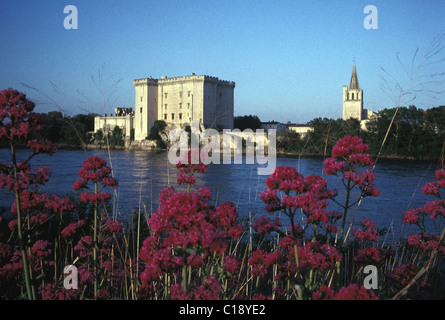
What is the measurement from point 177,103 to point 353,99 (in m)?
41.5

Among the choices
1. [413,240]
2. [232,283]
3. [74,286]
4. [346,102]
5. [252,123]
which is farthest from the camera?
[346,102]

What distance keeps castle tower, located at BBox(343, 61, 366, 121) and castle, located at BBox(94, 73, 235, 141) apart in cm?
3343

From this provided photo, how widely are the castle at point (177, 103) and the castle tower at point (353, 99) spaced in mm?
33431

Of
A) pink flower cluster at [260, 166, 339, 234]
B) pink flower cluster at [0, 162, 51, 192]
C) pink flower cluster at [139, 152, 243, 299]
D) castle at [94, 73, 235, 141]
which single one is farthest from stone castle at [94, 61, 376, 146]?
pink flower cluster at [139, 152, 243, 299]

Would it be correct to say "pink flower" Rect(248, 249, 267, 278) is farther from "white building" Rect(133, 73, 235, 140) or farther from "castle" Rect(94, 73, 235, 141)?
"castle" Rect(94, 73, 235, 141)

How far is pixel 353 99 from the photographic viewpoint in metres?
78.6

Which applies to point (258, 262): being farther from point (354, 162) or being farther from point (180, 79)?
point (180, 79)

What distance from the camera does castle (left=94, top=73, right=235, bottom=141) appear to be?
50.9 metres

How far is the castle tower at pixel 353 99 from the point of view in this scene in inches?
3049

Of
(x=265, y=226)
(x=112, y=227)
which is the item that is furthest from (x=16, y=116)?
(x=265, y=226)

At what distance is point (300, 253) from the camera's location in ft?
6.72
